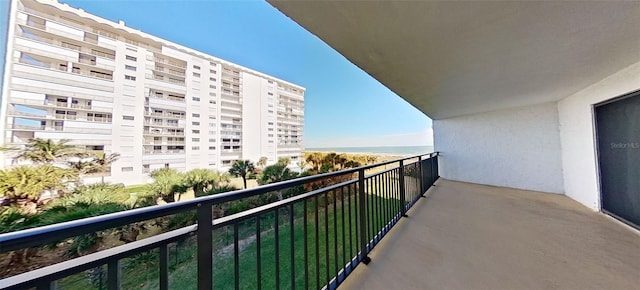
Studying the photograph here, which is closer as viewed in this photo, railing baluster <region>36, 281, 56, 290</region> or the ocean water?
railing baluster <region>36, 281, 56, 290</region>

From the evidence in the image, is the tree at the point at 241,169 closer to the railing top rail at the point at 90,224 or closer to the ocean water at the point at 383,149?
the railing top rail at the point at 90,224

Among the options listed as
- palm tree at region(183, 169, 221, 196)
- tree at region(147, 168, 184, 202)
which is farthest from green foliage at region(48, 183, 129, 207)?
palm tree at region(183, 169, 221, 196)

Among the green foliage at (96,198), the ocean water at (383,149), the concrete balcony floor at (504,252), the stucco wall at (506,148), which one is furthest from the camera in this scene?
the ocean water at (383,149)

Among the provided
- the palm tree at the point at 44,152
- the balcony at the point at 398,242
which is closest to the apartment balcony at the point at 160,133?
the palm tree at the point at 44,152

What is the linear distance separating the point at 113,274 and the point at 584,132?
5689 mm

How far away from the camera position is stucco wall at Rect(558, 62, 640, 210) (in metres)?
2.62

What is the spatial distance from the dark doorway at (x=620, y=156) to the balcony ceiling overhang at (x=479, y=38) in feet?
1.61

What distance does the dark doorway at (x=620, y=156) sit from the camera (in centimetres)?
253

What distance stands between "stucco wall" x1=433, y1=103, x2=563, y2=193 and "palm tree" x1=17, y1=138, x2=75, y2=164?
1587 cm

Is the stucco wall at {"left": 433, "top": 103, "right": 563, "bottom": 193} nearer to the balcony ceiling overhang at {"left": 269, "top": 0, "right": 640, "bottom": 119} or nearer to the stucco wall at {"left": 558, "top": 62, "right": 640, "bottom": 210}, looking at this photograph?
the stucco wall at {"left": 558, "top": 62, "right": 640, "bottom": 210}

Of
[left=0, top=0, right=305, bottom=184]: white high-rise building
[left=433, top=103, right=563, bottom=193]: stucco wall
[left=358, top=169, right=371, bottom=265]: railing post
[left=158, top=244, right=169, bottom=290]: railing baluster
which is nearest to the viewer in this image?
[left=158, top=244, right=169, bottom=290]: railing baluster

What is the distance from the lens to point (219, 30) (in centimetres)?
2195

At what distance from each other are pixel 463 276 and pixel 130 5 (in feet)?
78.1

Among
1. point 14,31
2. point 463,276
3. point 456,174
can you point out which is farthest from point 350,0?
point 14,31
